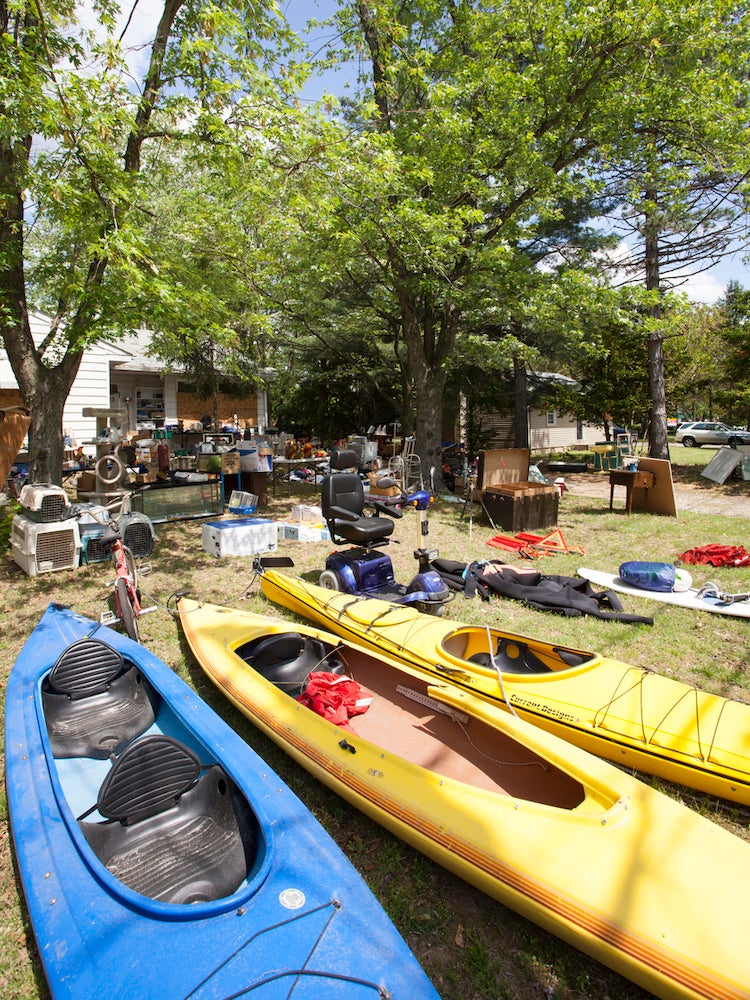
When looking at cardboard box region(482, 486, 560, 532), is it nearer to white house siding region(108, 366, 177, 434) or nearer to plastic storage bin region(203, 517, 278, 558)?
plastic storage bin region(203, 517, 278, 558)

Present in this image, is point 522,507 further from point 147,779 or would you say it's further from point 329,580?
point 147,779

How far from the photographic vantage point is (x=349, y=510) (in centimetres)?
626

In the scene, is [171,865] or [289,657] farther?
[289,657]

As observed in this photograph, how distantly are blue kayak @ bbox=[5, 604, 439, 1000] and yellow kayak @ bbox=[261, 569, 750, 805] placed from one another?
1.53 meters

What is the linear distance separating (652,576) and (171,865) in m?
5.60

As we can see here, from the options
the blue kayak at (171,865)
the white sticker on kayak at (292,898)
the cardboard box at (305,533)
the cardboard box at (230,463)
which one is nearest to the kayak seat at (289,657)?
the blue kayak at (171,865)

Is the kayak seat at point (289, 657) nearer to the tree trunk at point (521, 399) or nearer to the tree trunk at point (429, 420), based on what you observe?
the tree trunk at point (429, 420)

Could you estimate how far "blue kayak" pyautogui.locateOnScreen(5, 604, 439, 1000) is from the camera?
1.69 metres

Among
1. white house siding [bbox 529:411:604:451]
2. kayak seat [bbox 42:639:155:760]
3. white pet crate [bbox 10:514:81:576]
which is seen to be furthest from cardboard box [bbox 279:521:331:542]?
white house siding [bbox 529:411:604:451]

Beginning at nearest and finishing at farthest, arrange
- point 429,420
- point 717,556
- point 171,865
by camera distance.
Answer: point 171,865 → point 717,556 → point 429,420

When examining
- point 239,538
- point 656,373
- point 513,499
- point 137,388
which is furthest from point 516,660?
point 137,388

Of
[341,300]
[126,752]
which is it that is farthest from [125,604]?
[341,300]

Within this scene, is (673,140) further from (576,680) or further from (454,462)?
(576,680)

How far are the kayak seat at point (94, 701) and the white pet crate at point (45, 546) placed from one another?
3792mm
